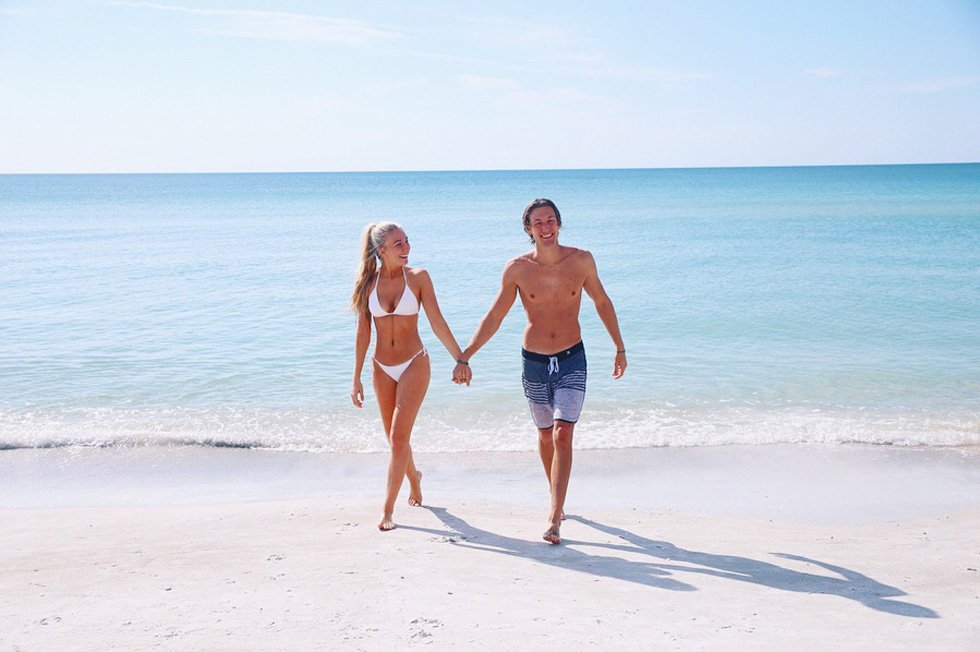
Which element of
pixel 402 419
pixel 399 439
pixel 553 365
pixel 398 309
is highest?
pixel 398 309

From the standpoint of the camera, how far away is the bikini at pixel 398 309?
17.1ft

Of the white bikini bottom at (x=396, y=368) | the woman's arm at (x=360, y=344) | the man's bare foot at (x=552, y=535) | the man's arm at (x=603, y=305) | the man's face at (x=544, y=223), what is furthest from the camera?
the woman's arm at (x=360, y=344)

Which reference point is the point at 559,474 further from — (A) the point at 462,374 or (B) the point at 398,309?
(B) the point at 398,309

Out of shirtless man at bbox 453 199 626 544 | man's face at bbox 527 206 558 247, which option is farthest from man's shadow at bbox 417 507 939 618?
man's face at bbox 527 206 558 247

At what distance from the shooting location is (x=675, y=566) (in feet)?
15.1

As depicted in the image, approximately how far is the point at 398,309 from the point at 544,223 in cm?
110

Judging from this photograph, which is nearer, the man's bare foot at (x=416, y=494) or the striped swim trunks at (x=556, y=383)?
the striped swim trunks at (x=556, y=383)

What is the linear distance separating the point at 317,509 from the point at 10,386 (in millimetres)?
6596

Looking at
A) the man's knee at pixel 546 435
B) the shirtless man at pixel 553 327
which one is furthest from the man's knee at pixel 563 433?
the man's knee at pixel 546 435

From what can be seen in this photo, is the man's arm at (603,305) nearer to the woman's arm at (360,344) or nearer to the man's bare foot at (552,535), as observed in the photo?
the man's bare foot at (552,535)

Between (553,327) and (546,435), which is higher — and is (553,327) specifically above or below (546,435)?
above

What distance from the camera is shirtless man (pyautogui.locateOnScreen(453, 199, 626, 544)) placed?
4.99 meters

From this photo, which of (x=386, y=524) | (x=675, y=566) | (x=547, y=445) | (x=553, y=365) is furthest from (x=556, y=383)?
(x=386, y=524)

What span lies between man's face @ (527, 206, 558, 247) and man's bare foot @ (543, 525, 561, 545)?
5.86ft
